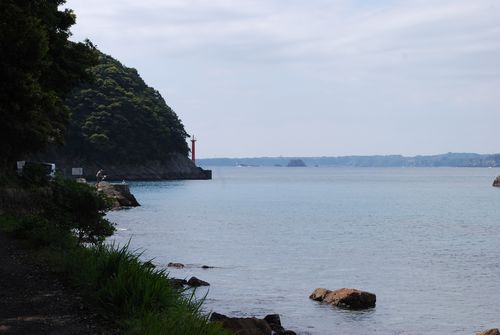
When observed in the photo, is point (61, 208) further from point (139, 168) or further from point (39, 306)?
point (139, 168)

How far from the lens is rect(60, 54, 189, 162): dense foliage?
452ft

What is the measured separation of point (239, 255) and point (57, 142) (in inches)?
514

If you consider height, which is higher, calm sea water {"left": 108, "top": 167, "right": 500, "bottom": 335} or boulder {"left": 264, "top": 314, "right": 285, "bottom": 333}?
boulder {"left": 264, "top": 314, "right": 285, "bottom": 333}

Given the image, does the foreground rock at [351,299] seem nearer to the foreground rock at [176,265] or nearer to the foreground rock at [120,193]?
the foreground rock at [176,265]

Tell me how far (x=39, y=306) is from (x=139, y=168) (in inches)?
5765

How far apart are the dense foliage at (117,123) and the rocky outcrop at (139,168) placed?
174 cm

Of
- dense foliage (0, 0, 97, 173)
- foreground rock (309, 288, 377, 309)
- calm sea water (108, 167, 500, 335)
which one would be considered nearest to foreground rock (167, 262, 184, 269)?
calm sea water (108, 167, 500, 335)

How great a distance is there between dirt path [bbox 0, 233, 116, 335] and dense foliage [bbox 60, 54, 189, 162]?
405 feet

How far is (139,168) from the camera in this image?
507 ft

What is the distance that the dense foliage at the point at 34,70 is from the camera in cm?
1995

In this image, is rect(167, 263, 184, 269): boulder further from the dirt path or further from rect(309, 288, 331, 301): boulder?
the dirt path

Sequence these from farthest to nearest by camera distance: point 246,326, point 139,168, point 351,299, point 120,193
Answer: point 139,168
point 120,193
point 351,299
point 246,326

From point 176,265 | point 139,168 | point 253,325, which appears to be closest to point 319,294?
point 253,325

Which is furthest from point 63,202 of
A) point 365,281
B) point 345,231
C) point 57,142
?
point 345,231
